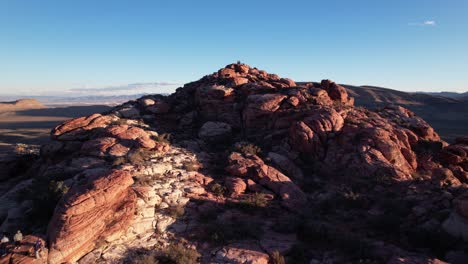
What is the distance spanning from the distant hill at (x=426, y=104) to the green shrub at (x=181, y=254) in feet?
193

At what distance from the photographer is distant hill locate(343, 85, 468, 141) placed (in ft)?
201

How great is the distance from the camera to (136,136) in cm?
1341

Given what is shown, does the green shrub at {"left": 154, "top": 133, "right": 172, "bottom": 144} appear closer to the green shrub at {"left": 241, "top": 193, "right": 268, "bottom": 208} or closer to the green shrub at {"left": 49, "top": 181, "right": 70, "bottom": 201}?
the green shrub at {"left": 49, "top": 181, "right": 70, "bottom": 201}

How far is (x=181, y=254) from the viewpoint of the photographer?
7.71 m

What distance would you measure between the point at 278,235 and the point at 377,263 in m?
2.81

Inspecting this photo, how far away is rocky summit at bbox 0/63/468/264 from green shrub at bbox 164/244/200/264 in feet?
0.12

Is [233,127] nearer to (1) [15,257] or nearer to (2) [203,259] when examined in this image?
(2) [203,259]

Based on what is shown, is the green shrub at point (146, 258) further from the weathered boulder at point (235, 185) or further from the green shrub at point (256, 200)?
the weathered boulder at point (235, 185)

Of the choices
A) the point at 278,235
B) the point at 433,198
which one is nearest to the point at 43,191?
the point at 278,235

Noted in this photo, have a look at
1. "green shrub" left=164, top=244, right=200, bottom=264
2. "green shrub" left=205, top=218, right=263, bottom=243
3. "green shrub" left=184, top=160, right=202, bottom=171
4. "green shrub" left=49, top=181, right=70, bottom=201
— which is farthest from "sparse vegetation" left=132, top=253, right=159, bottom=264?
"green shrub" left=184, top=160, right=202, bottom=171

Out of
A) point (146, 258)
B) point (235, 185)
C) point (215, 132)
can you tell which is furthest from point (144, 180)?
point (215, 132)

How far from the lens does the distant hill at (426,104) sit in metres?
61.1

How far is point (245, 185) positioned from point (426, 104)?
83664mm

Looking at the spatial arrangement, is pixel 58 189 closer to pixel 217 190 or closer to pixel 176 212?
pixel 176 212
